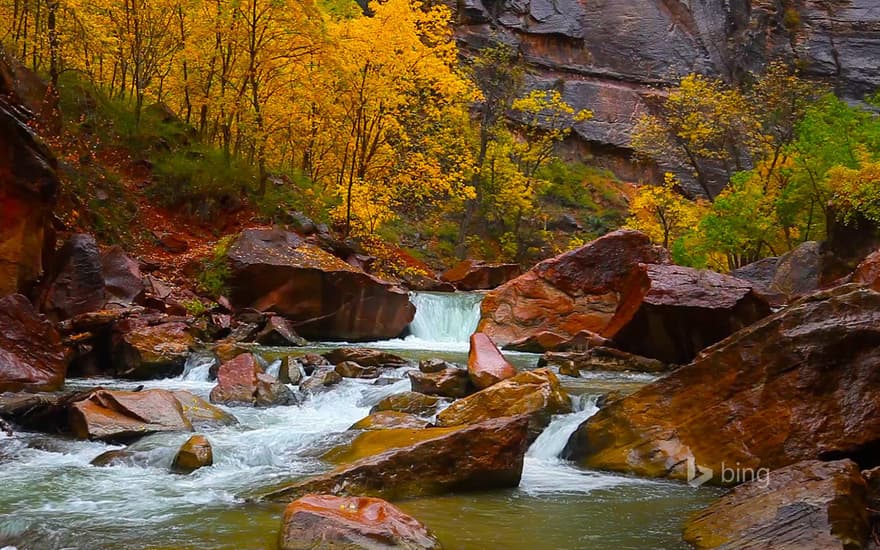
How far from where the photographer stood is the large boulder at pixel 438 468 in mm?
6820

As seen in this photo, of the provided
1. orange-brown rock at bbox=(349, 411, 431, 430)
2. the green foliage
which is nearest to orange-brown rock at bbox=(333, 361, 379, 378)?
orange-brown rock at bbox=(349, 411, 431, 430)

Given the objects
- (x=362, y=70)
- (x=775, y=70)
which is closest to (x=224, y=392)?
(x=362, y=70)

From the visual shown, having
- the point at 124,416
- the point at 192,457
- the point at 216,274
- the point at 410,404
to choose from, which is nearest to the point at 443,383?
the point at 410,404

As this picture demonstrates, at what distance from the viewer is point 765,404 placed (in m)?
7.96

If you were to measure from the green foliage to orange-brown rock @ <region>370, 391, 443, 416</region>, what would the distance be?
8285mm

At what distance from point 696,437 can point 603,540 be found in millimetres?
2570

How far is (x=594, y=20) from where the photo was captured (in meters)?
54.7

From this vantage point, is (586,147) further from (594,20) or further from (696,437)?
(696,437)

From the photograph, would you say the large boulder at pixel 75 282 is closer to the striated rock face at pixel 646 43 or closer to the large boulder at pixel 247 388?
the large boulder at pixel 247 388

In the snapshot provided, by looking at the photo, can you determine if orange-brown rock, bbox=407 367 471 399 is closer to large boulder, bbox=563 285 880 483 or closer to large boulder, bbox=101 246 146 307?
large boulder, bbox=563 285 880 483

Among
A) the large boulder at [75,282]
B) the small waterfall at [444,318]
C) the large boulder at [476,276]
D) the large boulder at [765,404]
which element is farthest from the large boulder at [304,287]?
the large boulder at [765,404]

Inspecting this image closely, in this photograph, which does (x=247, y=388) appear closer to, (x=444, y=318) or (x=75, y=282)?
(x=75, y=282)

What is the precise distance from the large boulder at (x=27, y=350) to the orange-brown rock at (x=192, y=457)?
403 centimetres

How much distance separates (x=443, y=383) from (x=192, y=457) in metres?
4.17
